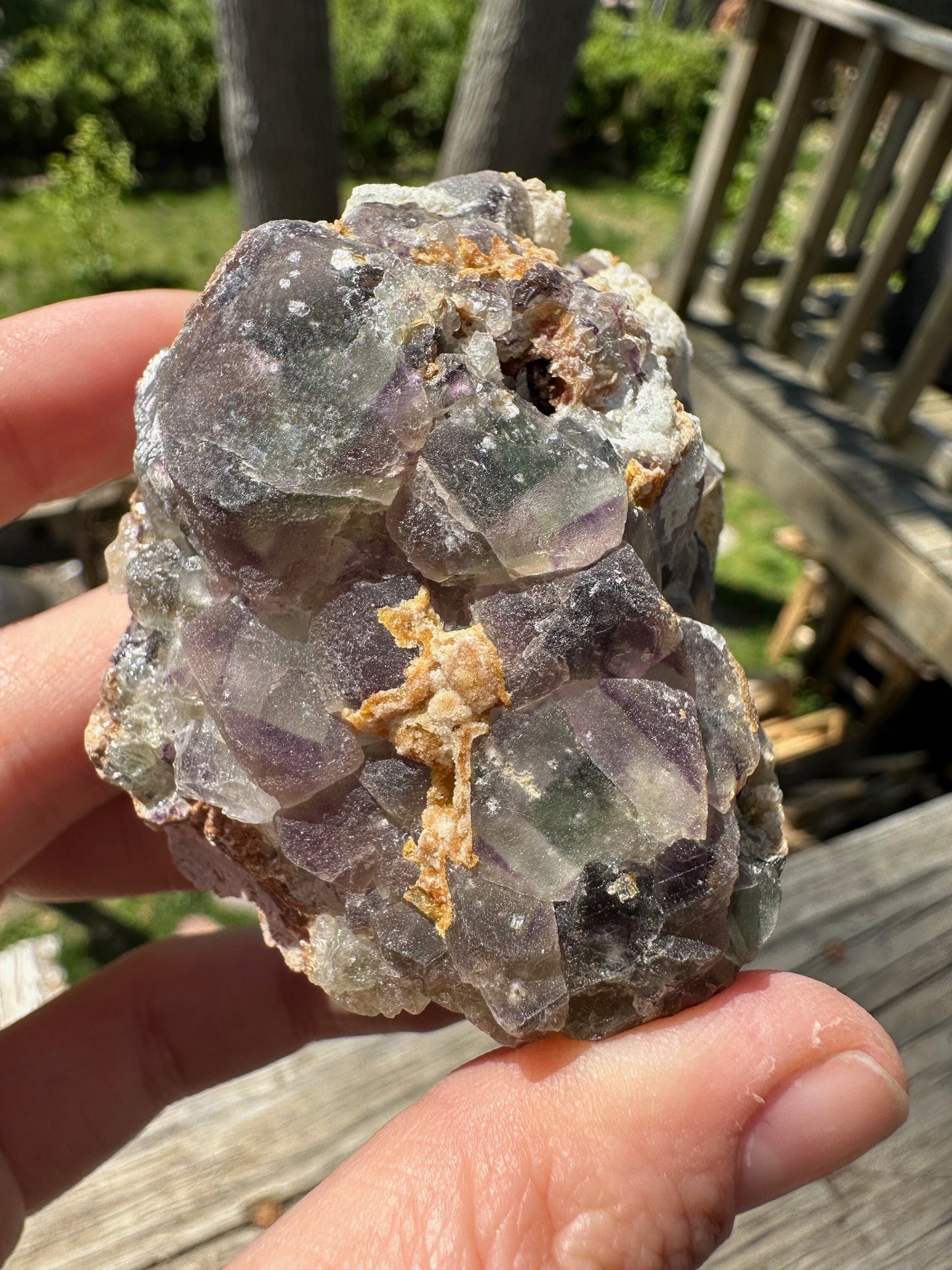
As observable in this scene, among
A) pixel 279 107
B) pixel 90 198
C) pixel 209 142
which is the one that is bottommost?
pixel 209 142

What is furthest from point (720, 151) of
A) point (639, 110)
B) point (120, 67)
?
point (639, 110)

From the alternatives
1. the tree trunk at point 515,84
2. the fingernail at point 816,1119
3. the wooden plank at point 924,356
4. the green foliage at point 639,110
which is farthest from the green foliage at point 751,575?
the green foliage at point 639,110

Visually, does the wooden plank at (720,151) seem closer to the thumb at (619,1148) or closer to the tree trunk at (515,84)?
the tree trunk at (515,84)

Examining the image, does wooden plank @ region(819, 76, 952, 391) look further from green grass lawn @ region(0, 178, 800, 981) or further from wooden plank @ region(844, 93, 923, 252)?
green grass lawn @ region(0, 178, 800, 981)

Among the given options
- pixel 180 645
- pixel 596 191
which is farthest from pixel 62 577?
pixel 596 191

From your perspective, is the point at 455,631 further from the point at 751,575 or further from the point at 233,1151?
the point at 751,575

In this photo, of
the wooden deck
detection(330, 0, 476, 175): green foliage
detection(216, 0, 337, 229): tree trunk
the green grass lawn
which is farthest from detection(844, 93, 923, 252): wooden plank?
detection(330, 0, 476, 175): green foliage

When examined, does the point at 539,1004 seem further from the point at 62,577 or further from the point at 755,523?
the point at 755,523
